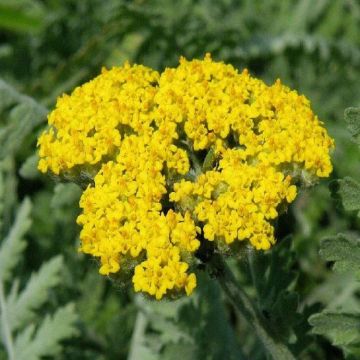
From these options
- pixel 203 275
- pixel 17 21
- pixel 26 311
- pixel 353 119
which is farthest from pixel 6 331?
pixel 17 21

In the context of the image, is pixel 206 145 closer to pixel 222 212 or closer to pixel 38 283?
pixel 222 212

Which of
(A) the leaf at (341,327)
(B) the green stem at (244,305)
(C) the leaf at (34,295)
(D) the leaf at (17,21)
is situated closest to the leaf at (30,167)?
(C) the leaf at (34,295)

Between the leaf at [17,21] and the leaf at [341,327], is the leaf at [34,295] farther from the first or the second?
the leaf at [17,21]

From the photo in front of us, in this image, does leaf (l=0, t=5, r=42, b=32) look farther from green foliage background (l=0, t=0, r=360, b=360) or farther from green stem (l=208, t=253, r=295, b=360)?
green stem (l=208, t=253, r=295, b=360)

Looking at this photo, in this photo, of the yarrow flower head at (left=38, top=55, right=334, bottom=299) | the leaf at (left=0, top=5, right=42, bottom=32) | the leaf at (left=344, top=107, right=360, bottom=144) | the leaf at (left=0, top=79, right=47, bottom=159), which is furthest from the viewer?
the leaf at (left=0, top=5, right=42, bottom=32)

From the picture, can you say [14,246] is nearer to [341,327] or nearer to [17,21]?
[341,327]

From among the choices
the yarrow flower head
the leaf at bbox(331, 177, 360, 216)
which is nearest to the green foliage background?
the leaf at bbox(331, 177, 360, 216)
